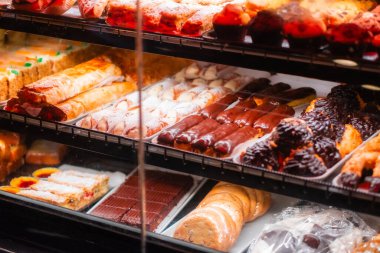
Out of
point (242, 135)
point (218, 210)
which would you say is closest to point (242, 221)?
point (218, 210)

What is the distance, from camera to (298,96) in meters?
2.95

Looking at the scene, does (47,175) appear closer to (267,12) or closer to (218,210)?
(218,210)

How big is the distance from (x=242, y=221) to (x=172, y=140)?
489 mm

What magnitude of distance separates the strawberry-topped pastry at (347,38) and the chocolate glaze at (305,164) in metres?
0.40

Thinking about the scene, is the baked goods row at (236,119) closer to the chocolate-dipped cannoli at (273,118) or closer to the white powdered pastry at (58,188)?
the chocolate-dipped cannoli at (273,118)

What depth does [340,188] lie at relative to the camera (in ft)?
7.57

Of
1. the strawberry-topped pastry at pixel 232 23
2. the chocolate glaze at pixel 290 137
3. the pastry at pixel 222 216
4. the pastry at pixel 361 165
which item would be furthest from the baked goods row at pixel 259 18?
the pastry at pixel 222 216

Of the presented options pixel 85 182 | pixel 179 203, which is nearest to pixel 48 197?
pixel 85 182

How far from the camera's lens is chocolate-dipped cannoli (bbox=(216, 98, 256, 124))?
9.44 ft

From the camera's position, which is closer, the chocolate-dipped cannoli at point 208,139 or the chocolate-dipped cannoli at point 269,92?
the chocolate-dipped cannoli at point 208,139

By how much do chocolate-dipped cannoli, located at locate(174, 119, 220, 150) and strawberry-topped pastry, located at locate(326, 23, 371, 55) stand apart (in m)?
0.71

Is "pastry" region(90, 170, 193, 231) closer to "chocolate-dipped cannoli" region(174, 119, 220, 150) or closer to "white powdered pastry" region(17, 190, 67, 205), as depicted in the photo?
"white powdered pastry" region(17, 190, 67, 205)

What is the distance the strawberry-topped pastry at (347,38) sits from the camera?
224 cm

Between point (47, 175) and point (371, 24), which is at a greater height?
point (371, 24)
